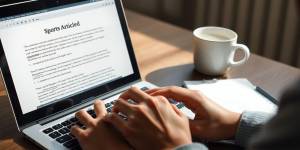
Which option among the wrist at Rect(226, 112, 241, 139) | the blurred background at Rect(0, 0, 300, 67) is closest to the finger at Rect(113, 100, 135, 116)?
the wrist at Rect(226, 112, 241, 139)

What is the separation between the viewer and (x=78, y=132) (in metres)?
0.77

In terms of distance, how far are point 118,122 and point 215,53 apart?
1.40 ft

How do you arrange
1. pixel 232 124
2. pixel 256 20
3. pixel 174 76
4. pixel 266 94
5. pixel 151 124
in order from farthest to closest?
1. pixel 256 20
2. pixel 174 76
3. pixel 266 94
4. pixel 232 124
5. pixel 151 124

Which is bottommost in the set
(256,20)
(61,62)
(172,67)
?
(256,20)

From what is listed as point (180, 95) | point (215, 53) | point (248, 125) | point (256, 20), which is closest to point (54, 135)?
point (180, 95)

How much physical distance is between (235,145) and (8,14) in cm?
51

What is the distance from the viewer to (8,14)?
0.82 m

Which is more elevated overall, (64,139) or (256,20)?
(64,139)

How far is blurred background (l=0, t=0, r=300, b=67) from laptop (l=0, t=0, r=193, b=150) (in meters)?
0.98

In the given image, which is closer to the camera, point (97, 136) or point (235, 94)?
point (97, 136)

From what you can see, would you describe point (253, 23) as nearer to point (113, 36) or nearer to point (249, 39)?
point (249, 39)

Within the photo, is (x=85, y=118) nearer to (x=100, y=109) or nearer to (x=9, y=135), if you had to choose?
(x=100, y=109)

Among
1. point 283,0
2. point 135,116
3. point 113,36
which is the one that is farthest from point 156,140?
point 283,0

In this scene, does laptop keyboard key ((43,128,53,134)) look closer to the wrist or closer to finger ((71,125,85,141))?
finger ((71,125,85,141))
